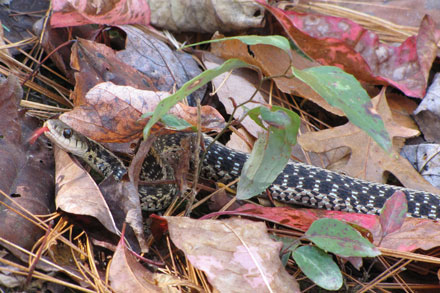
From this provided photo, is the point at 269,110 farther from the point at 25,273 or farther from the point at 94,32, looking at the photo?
the point at 94,32

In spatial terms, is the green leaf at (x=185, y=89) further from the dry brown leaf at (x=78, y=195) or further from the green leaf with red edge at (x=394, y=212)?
the green leaf with red edge at (x=394, y=212)

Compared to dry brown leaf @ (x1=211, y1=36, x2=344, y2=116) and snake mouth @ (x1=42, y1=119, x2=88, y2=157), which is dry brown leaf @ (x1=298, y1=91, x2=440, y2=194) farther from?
snake mouth @ (x1=42, y1=119, x2=88, y2=157)

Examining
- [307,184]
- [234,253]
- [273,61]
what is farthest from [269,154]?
[273,61]

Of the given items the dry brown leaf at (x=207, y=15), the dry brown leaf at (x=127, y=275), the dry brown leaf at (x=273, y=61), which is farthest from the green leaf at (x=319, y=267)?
the dry brown leaf at (x=207, y=15)

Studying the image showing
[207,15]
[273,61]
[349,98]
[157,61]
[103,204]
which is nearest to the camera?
[349,98]

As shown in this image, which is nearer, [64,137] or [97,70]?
[64,137]

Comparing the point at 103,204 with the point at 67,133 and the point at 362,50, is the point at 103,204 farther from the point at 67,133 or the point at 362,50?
the point at 362,50
